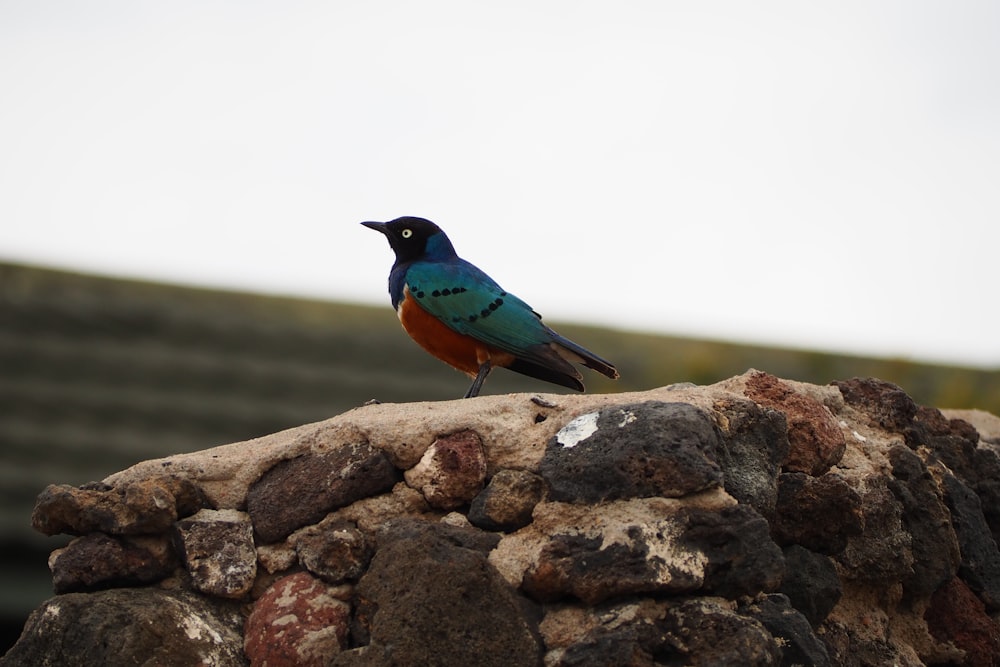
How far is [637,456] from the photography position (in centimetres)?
316

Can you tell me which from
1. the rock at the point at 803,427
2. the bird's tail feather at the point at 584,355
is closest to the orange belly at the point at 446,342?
the bird's tail feather at the point at 584,355

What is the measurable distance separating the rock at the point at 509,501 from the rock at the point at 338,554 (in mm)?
270

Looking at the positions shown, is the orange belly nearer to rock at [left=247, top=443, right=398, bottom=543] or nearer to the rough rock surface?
the rough rock surface

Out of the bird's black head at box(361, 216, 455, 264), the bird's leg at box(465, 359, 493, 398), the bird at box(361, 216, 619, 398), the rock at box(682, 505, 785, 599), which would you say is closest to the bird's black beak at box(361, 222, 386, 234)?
the bird's black head at box(361, 216, 455, 264)

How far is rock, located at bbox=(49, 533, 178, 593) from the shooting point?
3.27 m

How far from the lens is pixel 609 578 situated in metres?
3.00

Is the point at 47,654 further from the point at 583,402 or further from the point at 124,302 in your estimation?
the point at 124,302

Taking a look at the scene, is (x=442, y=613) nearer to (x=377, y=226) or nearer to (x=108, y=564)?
(x=108, y=564)

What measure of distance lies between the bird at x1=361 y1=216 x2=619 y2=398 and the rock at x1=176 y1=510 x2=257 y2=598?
1300 mm

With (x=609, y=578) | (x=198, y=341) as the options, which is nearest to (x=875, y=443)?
(x=609, y=578)

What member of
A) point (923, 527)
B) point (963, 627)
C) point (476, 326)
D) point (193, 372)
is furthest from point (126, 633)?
point (193, 372)

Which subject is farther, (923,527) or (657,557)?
(923,527)

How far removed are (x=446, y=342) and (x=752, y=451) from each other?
1.50 metres

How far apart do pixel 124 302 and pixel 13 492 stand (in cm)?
107
